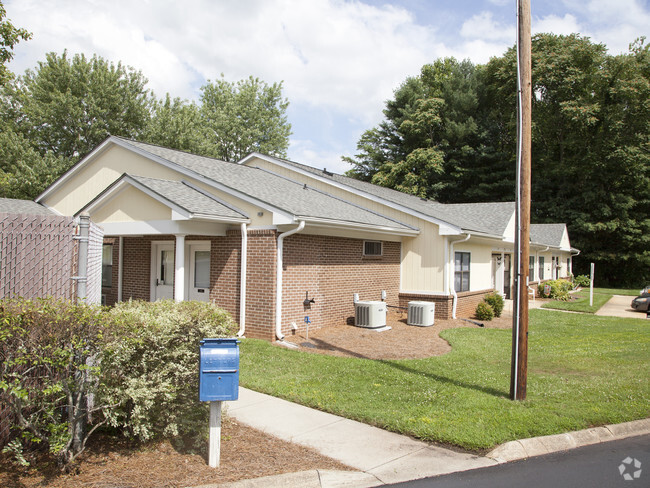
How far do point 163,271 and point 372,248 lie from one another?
625cm

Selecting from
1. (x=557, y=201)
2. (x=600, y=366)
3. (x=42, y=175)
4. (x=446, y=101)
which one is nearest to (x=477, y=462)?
(x=600, y=366)

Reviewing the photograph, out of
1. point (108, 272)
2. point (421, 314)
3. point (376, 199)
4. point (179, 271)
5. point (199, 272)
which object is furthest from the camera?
point (376, 199)

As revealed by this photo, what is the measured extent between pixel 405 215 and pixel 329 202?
9.53 feet

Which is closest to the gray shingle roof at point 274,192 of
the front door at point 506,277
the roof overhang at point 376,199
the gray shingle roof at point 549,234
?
the roof overhang at point 376,199

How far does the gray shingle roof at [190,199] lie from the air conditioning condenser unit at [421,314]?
591 centimetres

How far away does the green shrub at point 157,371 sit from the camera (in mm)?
4406

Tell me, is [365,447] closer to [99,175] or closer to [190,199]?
[190,199]

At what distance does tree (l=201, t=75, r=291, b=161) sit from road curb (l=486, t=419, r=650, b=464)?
38.1m

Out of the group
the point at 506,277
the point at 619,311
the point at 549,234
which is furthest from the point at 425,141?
the point at 619,311

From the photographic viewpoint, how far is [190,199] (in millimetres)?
11305

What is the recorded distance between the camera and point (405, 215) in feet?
53.0

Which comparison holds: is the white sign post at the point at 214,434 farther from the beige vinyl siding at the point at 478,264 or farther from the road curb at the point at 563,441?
the beige vinyl siding at the point at 478,264

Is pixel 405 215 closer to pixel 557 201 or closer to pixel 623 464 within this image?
pixel 623 464

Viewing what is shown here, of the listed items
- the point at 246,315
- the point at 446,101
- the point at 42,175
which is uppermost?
the point at 446,101
